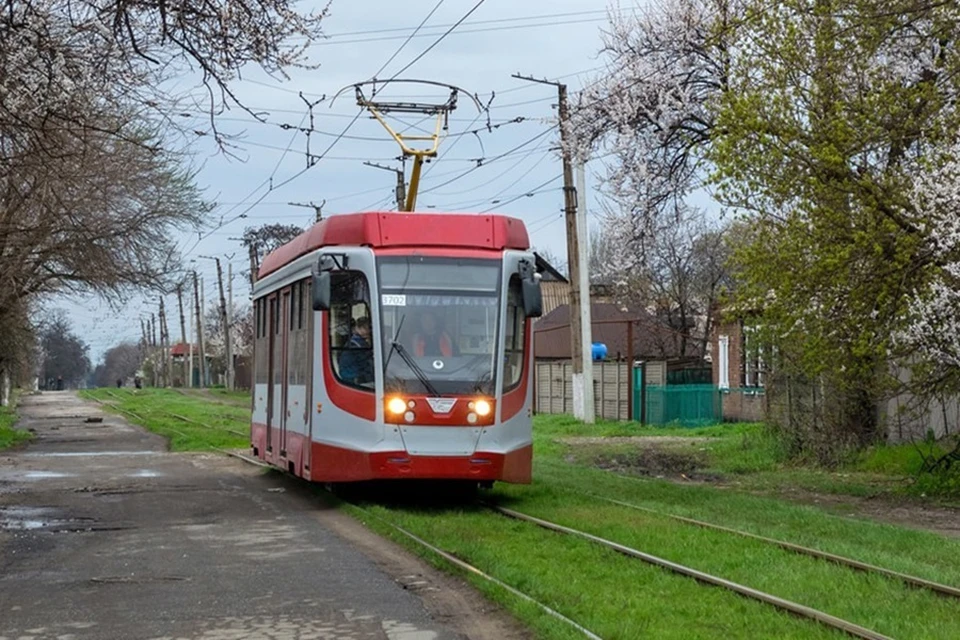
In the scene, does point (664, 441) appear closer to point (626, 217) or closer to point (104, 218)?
point (626, 217)

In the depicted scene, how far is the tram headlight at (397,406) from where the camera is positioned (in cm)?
1520

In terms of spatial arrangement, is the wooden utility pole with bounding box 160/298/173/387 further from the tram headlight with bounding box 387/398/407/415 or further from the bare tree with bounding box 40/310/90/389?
the tram headlight with bounding box 387/398/407/415

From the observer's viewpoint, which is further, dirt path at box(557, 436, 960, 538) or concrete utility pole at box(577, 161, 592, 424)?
concrete utility pole at box(577, 161, 592, 424)

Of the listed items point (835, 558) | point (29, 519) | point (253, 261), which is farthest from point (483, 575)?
point (253, 261)

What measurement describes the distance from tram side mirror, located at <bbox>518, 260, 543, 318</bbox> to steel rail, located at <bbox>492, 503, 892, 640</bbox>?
7.81 ft

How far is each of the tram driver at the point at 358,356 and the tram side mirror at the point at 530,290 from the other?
5.79ft

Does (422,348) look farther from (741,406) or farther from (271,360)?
(741,406)

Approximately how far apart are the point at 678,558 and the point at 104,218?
2324cm

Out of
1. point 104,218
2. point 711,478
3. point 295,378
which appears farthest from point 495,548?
point 104,218

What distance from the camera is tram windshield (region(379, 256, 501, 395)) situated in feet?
50.4

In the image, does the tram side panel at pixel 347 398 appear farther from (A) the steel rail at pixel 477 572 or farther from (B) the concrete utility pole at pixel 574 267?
(B) the concrete utility pole at pixel 574 267

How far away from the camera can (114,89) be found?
14.9 meters

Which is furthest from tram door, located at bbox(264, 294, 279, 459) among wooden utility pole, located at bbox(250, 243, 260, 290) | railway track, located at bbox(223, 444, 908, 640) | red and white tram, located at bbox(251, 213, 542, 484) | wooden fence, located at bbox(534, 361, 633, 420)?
wooden utility pole, located at bbox(250, 243, 260, 290)

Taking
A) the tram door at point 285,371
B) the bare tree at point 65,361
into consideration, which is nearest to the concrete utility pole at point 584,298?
the tram door at point 285,371
